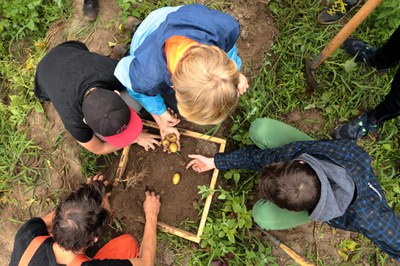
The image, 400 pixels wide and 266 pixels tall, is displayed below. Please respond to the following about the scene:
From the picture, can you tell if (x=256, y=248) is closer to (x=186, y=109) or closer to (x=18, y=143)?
(x=186, y=109)

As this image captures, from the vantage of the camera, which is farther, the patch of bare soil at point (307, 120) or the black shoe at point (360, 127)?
the patch of bare soil at point (307, 120)

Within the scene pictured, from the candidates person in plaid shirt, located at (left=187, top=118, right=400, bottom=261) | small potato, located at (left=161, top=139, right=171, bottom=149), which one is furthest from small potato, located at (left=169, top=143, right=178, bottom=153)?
person in plaid shirt, located at (left=187, top=118, right=400, bottom=261)

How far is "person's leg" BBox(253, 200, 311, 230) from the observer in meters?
2.45

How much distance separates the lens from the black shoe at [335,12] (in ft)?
10.4

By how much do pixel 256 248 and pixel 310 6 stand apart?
2.61 meters

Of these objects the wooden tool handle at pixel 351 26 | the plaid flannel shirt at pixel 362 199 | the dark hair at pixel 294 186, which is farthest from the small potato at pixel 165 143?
the wooden tool handle at pixel 351 26

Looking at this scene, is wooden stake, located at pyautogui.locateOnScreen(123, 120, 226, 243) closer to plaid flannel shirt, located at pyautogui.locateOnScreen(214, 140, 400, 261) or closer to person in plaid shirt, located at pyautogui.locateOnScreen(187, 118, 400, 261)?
person in plaid shirt, located at pyautogui.locateOnScreen(187, 118, 400, 261)

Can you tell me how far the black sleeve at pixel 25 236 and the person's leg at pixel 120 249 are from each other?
0.54m

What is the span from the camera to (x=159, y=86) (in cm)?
216

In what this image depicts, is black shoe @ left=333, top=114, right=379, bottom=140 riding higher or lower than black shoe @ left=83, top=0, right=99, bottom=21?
lower

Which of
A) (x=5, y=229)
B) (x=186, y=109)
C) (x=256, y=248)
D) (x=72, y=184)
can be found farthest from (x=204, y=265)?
(x=5, y=229)

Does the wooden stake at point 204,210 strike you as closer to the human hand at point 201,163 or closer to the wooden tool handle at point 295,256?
the human hand at point 201,163

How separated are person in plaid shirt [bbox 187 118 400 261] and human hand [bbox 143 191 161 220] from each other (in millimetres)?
969

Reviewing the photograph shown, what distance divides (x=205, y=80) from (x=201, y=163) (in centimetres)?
136
